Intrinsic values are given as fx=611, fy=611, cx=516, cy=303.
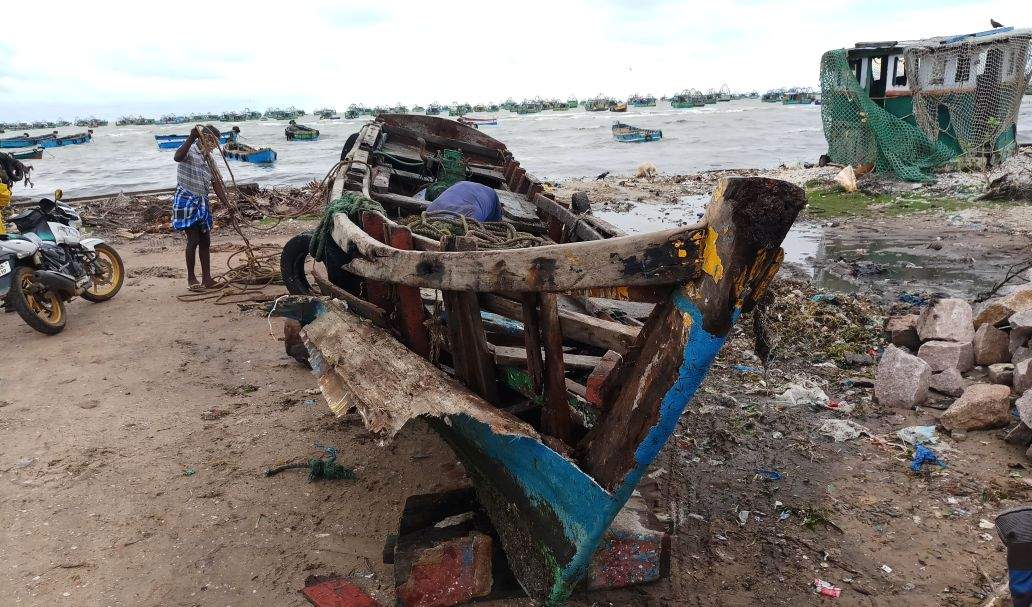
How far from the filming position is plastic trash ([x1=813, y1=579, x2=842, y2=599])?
2678mm

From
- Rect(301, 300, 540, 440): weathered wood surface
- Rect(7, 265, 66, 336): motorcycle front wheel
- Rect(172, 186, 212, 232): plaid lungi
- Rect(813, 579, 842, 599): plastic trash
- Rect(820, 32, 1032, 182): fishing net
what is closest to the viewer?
Rect(301, 300, 540, 440): weathered wood surface

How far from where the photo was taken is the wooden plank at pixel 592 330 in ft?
8.51

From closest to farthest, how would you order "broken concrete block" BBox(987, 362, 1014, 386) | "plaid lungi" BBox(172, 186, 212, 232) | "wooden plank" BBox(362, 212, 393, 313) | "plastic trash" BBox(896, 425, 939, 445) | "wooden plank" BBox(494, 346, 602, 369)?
1. "wooden plank" BBox(494, 346, 602, 369)
2. "wooden plank" BBox(362, 212, 393, 313)
3. "plastic trash" BBox(896, 425, 939, 445)
4. "broken concrete block" BBox(987, 362, 1014, 386)
5. "plaid lungi" BBox(172, 186, 212, 232)

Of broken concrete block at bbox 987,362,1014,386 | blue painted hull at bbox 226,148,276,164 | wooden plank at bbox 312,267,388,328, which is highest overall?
blue painted hull at bbox 226,148,276,164

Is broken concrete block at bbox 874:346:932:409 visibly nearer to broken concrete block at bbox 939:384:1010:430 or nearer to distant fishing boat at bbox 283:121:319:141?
broken concrete block at bbox 939:384:1010:430

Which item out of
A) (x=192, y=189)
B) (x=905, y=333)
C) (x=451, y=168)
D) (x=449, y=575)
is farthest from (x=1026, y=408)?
(x=192, y=189)

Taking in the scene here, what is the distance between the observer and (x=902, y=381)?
429cm

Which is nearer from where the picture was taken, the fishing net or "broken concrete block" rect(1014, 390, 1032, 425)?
"broken concrete block" rect(1014, 390, 1032, 425)

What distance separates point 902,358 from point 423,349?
136 inches

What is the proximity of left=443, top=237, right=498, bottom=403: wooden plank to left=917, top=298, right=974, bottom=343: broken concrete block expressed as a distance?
12.9 feet

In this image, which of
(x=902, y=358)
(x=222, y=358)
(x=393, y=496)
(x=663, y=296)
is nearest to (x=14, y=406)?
(x=222, y=358)

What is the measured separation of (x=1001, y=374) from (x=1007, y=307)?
2.42 feet

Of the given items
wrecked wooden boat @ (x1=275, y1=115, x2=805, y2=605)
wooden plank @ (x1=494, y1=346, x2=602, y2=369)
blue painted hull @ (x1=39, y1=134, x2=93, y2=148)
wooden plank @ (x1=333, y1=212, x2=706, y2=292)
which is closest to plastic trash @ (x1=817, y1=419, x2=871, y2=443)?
wrecked wooden boat @ (x1=275, y1=115, x2=805, y2=605)

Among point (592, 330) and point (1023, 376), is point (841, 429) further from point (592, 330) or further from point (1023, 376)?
point (592, 330)
